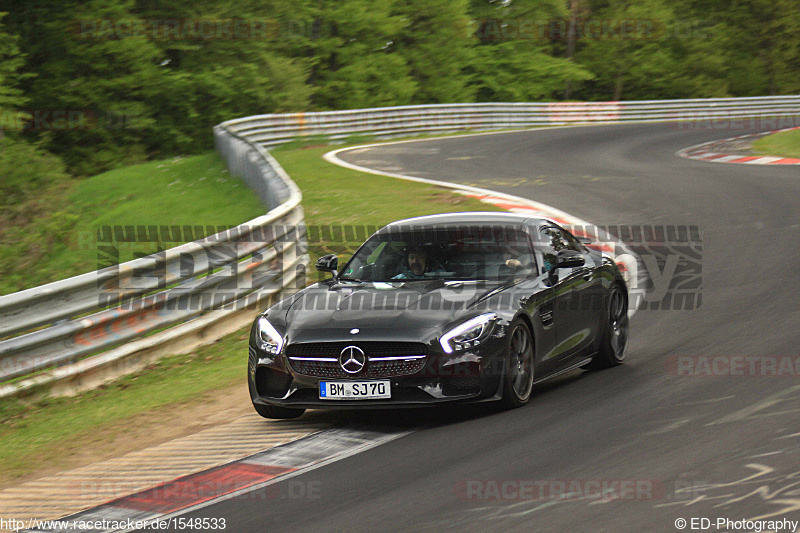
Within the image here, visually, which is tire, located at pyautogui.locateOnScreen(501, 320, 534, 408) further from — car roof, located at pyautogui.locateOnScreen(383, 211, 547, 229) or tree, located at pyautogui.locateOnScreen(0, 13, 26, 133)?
tree, located at pyautogui.locateOnScreen(0, 13, 26, 133)

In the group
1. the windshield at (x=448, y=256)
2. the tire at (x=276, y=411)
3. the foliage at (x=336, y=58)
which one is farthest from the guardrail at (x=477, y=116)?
the tire at (x=276, y=411)

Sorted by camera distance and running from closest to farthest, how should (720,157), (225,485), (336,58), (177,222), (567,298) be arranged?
1. (225,485)
2. (567,298)
3. (177,222)
4. (720,157)
5. (336,58)

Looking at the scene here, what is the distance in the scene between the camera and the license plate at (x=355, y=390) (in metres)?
7.31

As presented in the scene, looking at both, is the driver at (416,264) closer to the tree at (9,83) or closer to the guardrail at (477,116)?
the guardrail at (477,116)

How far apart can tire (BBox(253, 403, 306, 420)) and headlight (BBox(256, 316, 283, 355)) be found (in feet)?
1.48

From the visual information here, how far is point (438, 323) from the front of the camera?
7422 mm

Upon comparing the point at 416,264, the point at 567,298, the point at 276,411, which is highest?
the point at 416,264

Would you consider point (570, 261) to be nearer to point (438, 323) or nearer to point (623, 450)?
point (438, 323)

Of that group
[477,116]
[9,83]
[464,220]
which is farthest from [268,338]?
[477,116]

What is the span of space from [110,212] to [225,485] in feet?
51.1

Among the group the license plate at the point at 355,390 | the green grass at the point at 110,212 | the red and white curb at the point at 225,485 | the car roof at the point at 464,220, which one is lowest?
the green grass at the point at 110,212

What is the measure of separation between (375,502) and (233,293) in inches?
231

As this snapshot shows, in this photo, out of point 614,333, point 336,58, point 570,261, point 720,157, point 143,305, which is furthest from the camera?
point 336,58

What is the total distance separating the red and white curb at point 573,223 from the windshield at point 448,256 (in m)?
3.10
